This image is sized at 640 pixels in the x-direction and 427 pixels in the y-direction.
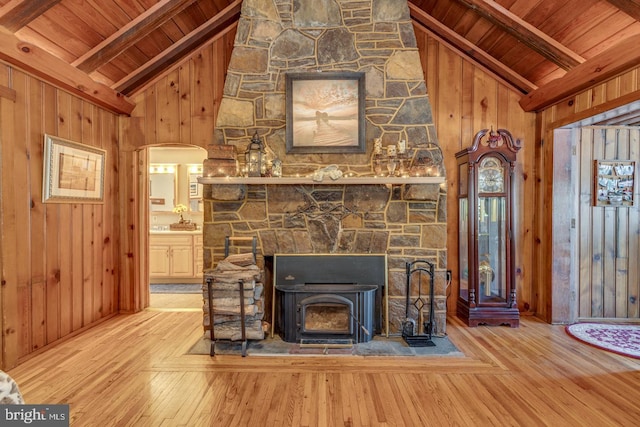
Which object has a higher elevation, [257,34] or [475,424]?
[257,34]

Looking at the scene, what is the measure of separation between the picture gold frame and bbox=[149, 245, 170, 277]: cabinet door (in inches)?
77.5

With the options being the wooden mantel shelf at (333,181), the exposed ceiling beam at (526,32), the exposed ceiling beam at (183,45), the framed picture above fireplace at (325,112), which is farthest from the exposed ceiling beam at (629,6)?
the exposed ceiling beam at (183,45)

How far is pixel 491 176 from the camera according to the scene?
3543mm

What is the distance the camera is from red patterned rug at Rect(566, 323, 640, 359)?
2949 millimetres

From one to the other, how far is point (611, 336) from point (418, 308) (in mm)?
1847

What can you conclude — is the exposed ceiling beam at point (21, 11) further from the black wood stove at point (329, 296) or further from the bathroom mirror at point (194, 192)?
the bathroom mirror at point (194, 192)

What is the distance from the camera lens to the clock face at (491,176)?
3523mm

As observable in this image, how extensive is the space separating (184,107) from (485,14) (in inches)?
130

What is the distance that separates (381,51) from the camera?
341 centimetres

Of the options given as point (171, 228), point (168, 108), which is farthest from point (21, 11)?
point (171, 228)

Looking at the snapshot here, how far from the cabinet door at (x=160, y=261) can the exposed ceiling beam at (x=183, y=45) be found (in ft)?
8.54

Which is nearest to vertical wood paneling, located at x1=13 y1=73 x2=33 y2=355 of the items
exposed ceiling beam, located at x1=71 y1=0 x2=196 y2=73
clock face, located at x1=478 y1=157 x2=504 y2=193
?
exposed ceiling beam, located at x1=71 y1=0 x2=196 y2=73

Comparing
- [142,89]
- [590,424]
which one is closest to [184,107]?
[142,89]

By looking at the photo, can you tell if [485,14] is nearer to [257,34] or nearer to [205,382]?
[257,34]
